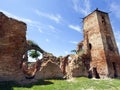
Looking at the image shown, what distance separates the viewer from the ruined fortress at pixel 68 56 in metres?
19.0

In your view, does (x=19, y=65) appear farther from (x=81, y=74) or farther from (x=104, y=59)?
(x=104, y=59)

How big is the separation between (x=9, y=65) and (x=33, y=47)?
48.7 feet

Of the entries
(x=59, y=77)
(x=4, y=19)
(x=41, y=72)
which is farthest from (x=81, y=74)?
(x=4, y=19)

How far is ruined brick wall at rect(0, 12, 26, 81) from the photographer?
60.3ft

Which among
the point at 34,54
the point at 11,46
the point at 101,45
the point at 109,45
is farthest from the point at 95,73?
the point at 34,54

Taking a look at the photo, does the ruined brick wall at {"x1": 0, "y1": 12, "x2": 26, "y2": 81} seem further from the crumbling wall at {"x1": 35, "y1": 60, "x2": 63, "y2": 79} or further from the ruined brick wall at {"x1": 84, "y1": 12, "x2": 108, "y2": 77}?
the ruined brick wall at {"x1": 84, "y1": 12, "x2": 108, "y2": 77}

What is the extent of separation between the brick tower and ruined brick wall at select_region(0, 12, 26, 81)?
12.6m

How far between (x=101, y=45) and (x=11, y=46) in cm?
1426

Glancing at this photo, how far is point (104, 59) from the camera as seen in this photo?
2667 cm

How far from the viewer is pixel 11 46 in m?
19.4

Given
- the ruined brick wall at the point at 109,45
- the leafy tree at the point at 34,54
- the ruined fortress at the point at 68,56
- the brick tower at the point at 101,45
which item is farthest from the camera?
the leafy tree at the point at 34,54

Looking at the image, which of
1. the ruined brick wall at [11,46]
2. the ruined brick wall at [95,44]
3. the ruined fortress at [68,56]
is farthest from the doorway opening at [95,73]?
the ruined brick wall at [11,46]

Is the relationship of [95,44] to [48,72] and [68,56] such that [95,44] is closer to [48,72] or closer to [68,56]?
[68,56]

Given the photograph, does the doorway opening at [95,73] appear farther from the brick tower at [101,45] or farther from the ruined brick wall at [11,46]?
the ruined brick wall at [11,46]
